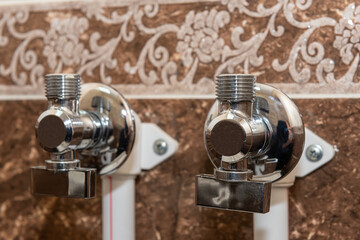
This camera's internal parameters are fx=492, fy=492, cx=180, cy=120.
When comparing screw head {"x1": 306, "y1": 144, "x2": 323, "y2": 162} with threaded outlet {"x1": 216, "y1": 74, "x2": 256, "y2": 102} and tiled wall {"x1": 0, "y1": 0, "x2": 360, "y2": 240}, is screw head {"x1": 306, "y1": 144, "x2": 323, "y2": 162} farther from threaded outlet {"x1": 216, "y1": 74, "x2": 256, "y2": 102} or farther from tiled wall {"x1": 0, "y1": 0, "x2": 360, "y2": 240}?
threaded outlet {"x1": 216, "y1": 74, "x2": 256, "y2": 102}

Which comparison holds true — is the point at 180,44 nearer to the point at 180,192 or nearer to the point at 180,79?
the point at 180,79

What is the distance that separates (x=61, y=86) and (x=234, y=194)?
0.55 feet

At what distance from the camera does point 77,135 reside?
412 millimetres

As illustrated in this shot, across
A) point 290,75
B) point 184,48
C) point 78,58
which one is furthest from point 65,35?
point 290,75

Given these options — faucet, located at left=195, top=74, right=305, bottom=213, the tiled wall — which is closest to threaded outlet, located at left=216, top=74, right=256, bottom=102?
faucet, located at left=195, top=74, right=305, bottom=213

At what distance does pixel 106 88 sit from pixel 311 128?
0.20 meters

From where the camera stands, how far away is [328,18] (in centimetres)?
45

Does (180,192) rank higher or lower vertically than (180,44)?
lower

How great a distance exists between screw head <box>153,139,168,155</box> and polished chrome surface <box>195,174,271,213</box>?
0.13 metres

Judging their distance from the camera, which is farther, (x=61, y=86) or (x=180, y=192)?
(x=180, y=192)

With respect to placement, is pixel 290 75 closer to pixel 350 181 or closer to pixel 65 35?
pixel 350 181

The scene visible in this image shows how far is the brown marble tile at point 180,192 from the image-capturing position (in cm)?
45

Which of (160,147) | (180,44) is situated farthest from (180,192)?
(180,44)

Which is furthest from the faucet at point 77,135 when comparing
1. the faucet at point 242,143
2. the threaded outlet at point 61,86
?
the faucet at point 242,143
